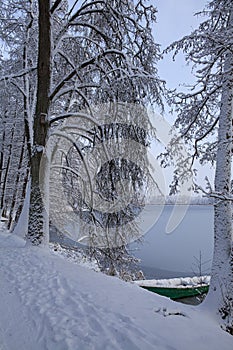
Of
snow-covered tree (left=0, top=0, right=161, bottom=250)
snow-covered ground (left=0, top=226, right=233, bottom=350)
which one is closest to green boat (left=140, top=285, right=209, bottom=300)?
snow-covered tree (left=0, top=0, right=161, bottom=250)

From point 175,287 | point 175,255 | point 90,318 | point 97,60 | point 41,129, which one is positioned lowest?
point 175,255

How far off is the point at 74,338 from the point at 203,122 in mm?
4360

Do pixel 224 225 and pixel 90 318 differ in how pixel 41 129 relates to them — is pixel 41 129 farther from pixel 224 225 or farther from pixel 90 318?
pixel 90 318

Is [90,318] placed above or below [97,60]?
below

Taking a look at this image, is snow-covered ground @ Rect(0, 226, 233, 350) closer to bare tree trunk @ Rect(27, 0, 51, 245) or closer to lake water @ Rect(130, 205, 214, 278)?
bare tree trunk @ Rect(27, 0, 51, 245)

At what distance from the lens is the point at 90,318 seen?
2.42m

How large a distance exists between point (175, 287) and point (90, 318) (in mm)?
6935

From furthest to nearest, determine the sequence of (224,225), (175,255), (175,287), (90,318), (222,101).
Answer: (175,255)
(175,287)
(222,101)
(224,225)
(90,318)

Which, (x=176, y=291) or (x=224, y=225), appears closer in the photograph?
(x=224, y=225)

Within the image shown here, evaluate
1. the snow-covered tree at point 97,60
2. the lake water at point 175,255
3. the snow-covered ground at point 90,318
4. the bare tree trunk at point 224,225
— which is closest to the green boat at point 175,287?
the lake water at point 175,255

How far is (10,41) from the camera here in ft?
24.6

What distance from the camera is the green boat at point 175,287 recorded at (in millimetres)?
8130

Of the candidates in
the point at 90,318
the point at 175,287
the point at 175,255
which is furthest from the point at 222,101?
the point at 175,255

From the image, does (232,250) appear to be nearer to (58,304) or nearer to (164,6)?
(58,304)
